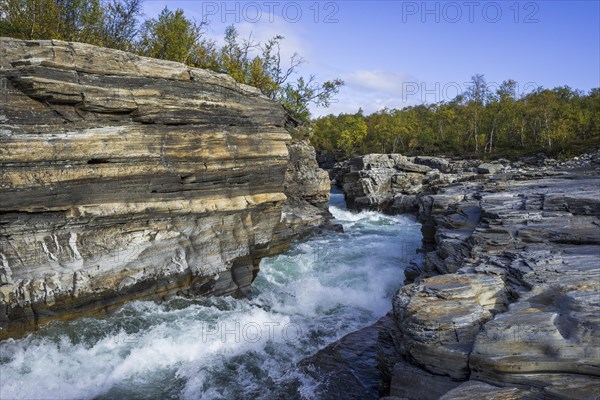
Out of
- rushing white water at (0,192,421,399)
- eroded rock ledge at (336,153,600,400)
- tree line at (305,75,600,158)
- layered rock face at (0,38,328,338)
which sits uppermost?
tree line at (305,75,600,158)

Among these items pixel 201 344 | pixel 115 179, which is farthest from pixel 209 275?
pixel 115 179

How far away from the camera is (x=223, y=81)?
12.7 meters

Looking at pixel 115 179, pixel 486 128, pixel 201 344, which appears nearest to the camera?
pixel 201 344

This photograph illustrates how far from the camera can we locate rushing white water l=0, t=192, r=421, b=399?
8.41 metres

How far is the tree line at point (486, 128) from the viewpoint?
5878 cm

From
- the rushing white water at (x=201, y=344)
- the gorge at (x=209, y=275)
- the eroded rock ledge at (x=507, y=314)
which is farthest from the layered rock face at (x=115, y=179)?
the eroded rock ledge at (x=507, y=314)

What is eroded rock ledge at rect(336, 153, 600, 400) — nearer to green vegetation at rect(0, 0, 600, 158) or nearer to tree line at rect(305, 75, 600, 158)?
green vegetation at rect(0, 0, 600, 158)

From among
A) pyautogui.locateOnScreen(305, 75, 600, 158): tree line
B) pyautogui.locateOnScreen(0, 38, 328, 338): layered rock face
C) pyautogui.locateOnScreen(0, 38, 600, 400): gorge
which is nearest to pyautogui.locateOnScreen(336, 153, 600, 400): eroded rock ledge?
pyautogui.locateOnScreen(0, 38, 600, 400): gorge

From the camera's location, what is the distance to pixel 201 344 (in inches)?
399

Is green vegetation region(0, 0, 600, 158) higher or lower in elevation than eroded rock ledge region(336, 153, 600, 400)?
higher

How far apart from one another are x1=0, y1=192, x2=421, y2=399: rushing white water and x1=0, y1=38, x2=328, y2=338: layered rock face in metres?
0.67

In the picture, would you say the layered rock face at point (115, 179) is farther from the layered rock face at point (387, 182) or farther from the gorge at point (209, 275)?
the layered rock face at point (387, 182)

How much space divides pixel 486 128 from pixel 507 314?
2710 inches

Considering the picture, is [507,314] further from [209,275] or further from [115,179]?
[115,179]
